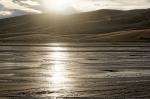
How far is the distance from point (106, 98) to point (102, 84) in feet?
9.29

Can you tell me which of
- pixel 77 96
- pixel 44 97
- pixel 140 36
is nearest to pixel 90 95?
pixel 77 96

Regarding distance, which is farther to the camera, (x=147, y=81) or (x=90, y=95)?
(x=147, y=81)

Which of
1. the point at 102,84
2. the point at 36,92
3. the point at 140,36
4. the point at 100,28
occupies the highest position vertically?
the point at 100,28

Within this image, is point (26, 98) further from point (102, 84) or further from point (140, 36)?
point (140, 36)

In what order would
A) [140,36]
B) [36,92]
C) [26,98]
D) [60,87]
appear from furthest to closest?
[140,36] < [60,87] < [36,92] < [26,98]

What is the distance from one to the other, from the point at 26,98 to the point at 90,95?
1603 millimetres

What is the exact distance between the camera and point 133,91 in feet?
36.1

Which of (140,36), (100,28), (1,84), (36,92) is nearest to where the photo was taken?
(36,92)

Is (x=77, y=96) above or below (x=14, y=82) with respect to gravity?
below

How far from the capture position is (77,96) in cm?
1022

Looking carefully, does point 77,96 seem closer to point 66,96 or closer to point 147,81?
point 66,96

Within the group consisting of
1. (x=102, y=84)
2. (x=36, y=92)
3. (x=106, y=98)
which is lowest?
(x=106, y=98)

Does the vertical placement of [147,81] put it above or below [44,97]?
above

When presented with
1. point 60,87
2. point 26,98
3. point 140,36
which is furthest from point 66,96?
point 140,36
